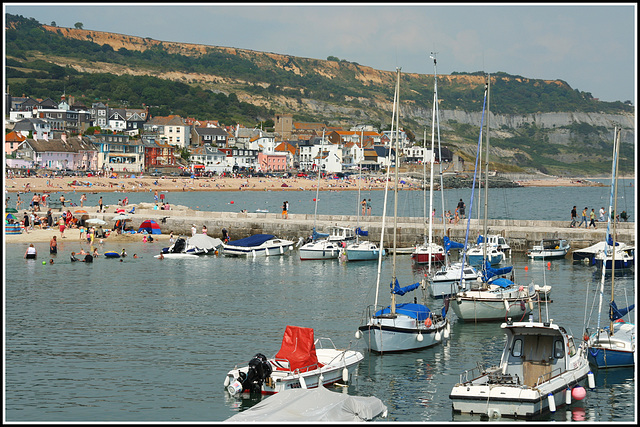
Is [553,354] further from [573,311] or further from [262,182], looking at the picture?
[262,182]

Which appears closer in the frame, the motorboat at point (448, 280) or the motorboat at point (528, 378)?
the motorboat at point (528, 378)

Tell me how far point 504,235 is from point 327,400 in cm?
3744

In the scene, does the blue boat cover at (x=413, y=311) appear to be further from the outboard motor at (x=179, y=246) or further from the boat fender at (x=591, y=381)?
the outboard motor at (x=179, y=246)

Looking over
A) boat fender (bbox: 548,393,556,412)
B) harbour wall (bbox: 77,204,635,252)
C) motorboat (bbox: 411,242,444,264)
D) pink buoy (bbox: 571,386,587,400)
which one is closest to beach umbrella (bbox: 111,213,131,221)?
harbour wall (bbox: 77,204,635,252)

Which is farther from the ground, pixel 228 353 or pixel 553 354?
pixel 553 354

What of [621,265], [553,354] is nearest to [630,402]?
[553,354]

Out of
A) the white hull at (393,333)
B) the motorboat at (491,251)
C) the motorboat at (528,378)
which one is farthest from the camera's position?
the motorboat at (491,251)

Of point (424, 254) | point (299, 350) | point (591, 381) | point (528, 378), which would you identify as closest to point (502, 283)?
point (591, 381)

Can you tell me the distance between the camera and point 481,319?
98.4 feet

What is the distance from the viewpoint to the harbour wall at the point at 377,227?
168 feet

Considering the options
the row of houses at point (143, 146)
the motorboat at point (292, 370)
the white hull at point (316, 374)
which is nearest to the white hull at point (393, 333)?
the white hull at point (316, 374)

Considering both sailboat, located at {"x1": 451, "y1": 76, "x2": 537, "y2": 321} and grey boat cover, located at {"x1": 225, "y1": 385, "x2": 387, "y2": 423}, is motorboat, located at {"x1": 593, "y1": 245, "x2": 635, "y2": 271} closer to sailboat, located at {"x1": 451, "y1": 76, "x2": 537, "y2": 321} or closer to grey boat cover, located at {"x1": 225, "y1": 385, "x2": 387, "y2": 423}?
sailboat, located at {"x1": 451, "y1": 76, "x2": 537, "y2": 321}

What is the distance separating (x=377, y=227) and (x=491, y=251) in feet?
39.0

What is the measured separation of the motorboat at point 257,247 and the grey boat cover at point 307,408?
33.3 metres
